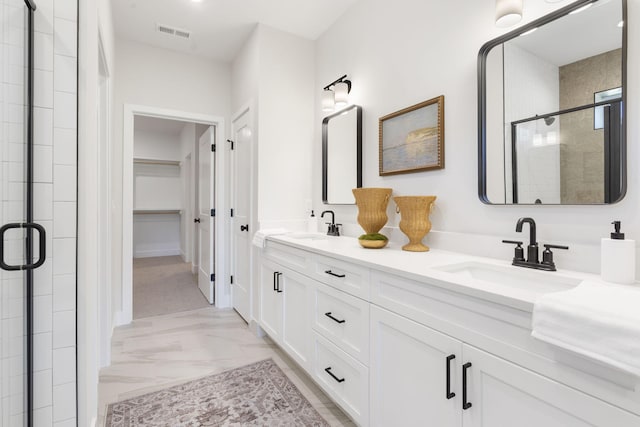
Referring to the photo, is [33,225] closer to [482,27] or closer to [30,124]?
[30,124]

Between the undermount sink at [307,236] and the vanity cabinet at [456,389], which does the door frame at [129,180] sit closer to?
the undermount sink at [307,236]

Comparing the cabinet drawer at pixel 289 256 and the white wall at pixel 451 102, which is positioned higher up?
the white wall at pixel 451 102

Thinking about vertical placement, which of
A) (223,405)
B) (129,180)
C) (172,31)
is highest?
(172,31)

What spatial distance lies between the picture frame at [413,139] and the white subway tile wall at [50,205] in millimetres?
1655

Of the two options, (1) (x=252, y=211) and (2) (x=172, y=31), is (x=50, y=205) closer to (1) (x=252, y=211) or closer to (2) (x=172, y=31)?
(1) (x=252, y=211)

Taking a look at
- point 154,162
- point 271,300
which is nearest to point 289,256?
point 271,300

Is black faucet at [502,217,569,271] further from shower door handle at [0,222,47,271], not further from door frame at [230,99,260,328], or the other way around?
door frame at [230,99,260,328]

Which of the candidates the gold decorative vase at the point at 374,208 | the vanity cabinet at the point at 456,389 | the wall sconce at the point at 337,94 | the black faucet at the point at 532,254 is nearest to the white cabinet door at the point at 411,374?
the vanity cabinet at the point at 456,389

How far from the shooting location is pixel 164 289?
13.5ft

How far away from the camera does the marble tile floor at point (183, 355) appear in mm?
1921

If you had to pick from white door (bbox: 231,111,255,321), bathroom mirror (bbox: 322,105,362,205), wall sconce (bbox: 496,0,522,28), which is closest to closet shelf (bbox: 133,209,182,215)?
white door (bbox: 231,111,255,321)

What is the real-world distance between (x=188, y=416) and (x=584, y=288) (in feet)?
6.15

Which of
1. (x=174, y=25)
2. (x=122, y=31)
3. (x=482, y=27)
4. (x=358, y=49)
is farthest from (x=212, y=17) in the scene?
(x=482, y=27)

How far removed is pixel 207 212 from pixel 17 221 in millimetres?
2655
